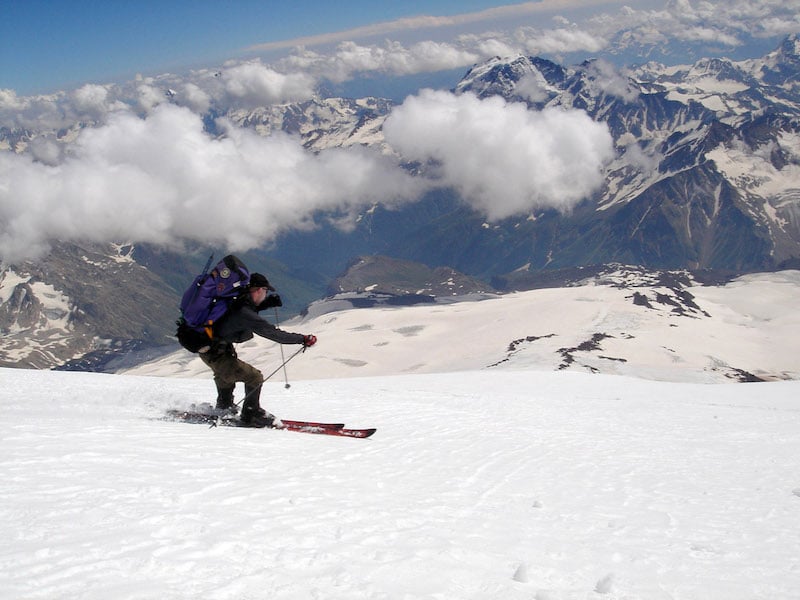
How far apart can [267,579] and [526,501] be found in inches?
223

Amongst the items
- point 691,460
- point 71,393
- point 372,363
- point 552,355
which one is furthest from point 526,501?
point 372,363

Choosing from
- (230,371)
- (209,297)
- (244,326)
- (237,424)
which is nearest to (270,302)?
(244,326)

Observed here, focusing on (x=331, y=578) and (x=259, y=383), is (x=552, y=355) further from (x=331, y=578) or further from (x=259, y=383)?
(x=331, y=578)

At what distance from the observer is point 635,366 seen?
11256cm

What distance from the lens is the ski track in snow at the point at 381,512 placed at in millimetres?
6234

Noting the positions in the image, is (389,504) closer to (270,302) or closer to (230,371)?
(270,302)

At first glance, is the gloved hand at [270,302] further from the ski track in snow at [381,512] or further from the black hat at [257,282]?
the ski track in snow at [381,512]


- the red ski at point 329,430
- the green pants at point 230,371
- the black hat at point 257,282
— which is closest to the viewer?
the black hat at point 257,282

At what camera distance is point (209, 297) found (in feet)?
42.5

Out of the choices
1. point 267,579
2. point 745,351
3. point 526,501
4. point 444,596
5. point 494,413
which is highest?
point 267,579

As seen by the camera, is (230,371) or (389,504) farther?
(230,371)

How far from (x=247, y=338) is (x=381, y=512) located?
20.6 feet

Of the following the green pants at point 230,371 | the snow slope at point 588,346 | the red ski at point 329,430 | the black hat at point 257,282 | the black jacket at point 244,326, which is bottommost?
the snow slope at point 588,346

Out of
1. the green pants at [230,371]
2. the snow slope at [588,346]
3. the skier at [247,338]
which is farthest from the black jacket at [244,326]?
the snow slope at [588,346]
